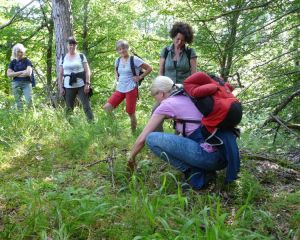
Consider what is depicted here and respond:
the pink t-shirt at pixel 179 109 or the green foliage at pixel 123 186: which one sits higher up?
the pink t-shirt at pixel 179 109

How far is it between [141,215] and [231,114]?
4.14 ft

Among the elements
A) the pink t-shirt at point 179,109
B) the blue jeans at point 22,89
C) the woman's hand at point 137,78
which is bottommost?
the blue jeans at point 22,89

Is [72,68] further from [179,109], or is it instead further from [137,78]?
[179,109]

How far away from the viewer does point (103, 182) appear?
11.9 ft

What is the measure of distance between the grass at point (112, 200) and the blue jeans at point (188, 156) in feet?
0.58

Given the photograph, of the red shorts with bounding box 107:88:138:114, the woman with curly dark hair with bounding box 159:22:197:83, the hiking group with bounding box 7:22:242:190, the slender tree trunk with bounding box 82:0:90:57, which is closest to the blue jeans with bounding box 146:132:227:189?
the hiking group with bounding box 7:22:242:190

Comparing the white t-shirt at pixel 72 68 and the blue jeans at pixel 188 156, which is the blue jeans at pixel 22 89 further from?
the blue jeans at pixel 188 156

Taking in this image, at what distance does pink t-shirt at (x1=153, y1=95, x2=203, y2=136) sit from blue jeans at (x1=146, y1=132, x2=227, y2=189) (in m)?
0.24

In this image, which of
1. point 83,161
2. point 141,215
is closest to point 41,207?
point 141,215

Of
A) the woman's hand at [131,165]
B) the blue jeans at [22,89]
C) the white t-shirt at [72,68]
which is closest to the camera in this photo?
the woman's hand at [131,165]

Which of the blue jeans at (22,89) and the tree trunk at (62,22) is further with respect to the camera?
the tree trunk at (62,22)

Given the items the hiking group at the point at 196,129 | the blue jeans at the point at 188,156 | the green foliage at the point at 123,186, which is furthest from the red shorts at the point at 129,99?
the blue jeans at the point at 188,156

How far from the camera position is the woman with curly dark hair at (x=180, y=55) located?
16.2 feet

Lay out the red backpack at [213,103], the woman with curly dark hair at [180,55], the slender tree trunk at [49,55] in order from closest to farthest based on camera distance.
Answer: the red backpack at [213,103] → the woman with curly dark hair at [180,55] → the slender tree trunk at [49,55]
